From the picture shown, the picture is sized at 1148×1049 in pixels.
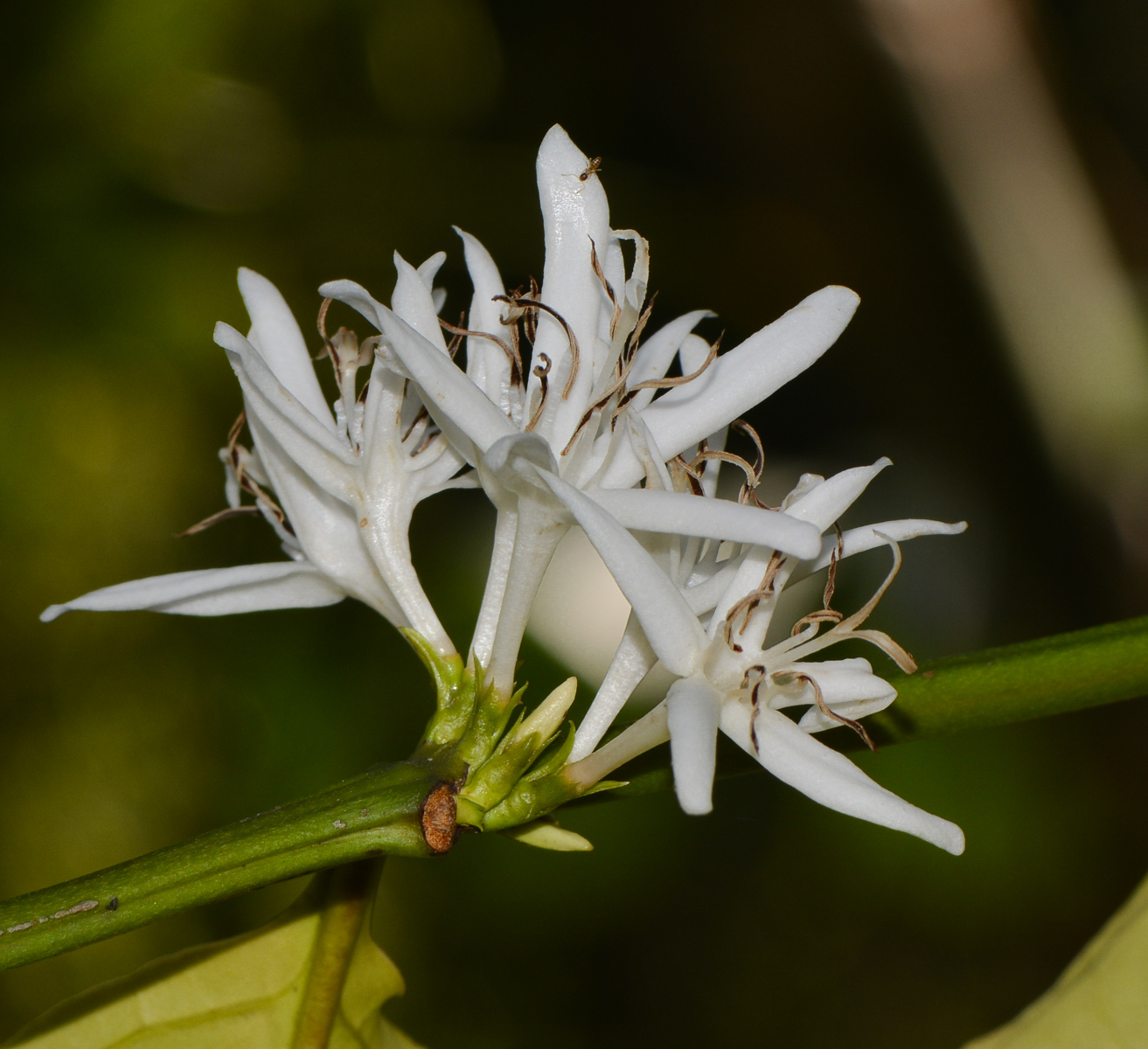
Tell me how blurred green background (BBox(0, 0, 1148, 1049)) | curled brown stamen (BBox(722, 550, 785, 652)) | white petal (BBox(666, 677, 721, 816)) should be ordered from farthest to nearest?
1. blurred green background (BBox(0, 0, 1148, 1049))
2. curled brown stamen (BBox(722, 550, 785, 652))
3. white petal (BBox(666, 677, 721, 816))

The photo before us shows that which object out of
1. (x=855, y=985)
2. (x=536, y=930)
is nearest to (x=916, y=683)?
(x=536, y=930)

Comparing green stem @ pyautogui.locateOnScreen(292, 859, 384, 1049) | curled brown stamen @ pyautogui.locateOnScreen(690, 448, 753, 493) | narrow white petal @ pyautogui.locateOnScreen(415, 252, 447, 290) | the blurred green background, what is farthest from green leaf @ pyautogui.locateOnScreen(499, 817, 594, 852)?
the blurred green background

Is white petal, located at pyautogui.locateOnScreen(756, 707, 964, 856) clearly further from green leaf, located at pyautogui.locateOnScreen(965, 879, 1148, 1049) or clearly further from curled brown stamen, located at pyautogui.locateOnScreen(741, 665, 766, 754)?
green leaf, located at pyautogui.locateOnScreen(965, 879, 1148, 1049)

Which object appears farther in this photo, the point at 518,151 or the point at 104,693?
the point at 518,151

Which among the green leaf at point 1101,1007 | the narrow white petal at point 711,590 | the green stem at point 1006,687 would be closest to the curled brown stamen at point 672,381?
the narrow white petal at point 711,590

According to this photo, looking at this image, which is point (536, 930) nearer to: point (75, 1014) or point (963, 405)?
point (75, 1014)

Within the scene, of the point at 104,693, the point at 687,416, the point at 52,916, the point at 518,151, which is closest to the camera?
the point at 52,916

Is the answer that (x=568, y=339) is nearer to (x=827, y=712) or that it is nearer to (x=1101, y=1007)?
(x=827, y=712)
